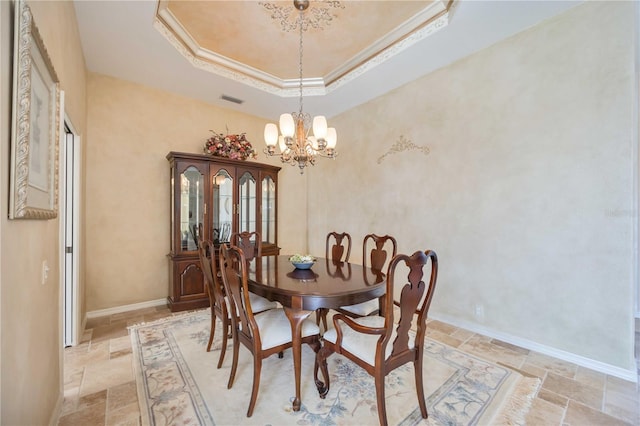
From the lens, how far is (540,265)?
2.56 meters

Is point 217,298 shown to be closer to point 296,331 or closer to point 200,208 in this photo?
point 296,331

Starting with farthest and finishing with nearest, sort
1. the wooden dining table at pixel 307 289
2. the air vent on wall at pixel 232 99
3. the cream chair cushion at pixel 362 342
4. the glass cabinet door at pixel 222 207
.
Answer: the air vent on wall at pixel 232 99 < the glass cabinet door at pixel 222 207 < the wooden dining table at pixel 307 289 < the cream chair cushion at pixel 362 342

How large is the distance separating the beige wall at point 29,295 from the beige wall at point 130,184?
5.13ft

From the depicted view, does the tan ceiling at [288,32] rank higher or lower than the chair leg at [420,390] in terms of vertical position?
higher

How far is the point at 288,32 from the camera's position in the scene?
3004mm

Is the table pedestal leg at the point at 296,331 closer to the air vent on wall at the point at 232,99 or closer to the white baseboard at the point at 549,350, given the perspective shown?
the white baseboard at the point at 549,350

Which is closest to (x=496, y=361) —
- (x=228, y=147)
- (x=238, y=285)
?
(x=238, y=285)

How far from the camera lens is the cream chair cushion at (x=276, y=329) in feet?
6.01

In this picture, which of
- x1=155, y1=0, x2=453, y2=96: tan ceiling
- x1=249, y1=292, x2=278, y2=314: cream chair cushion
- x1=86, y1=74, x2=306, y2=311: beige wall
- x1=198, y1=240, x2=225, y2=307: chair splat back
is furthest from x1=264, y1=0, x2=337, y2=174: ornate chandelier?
x1=86, y1=74, x2=306, y2=311: beige wall

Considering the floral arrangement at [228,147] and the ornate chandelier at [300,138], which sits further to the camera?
the floral arrangement at [228,147]

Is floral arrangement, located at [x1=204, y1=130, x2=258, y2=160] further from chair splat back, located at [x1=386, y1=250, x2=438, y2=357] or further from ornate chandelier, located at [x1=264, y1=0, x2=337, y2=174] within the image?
chair splat back, located at [x1=386, y1=250, x2=438, y2=357]

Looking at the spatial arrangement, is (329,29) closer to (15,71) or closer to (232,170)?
(232,170)

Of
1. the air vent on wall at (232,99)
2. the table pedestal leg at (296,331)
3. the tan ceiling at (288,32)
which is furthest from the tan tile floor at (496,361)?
the air vent on wall at (232,99)

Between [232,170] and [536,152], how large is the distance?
11.6 ft
